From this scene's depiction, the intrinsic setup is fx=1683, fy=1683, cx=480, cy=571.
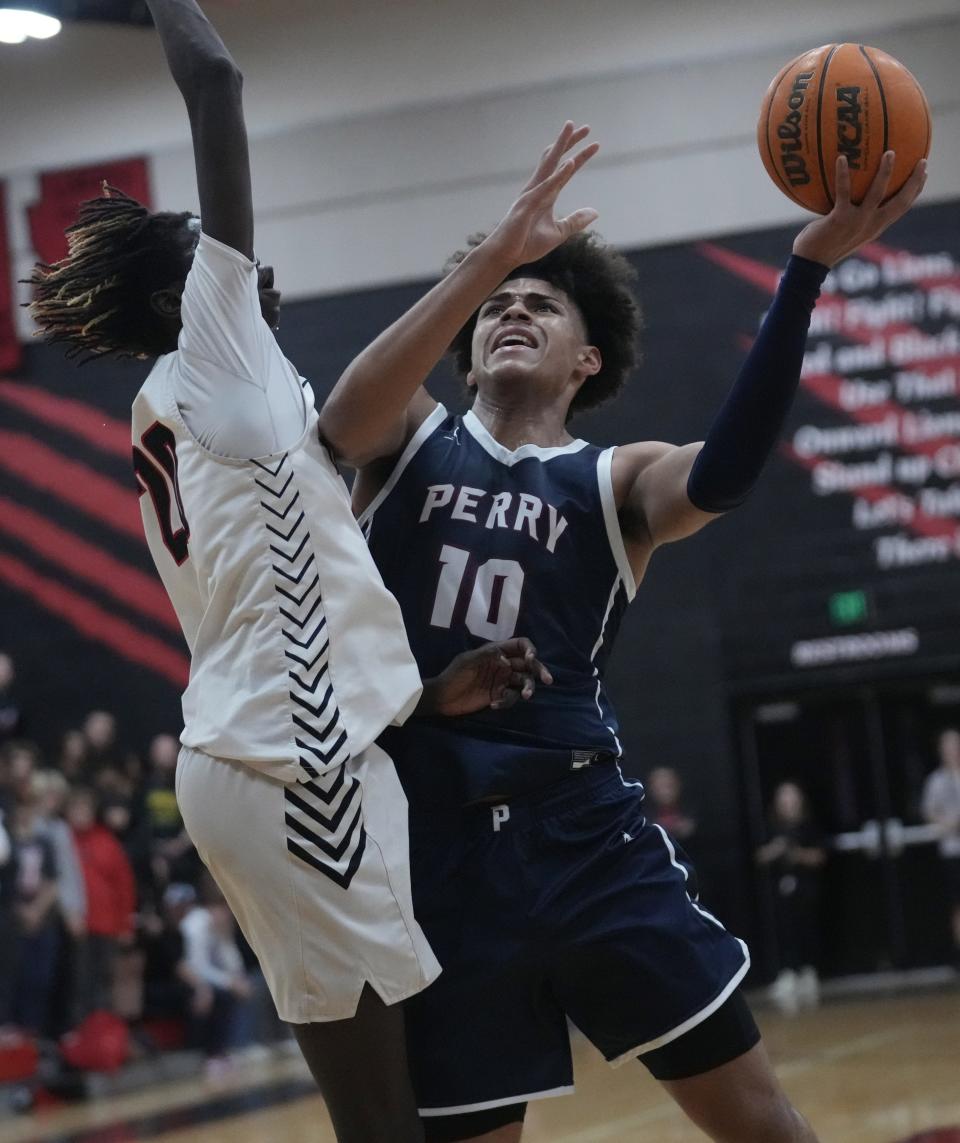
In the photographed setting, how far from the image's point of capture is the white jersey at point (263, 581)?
2.41m

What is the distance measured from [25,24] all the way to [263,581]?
702 centimetres

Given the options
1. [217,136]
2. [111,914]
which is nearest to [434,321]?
[217,136]

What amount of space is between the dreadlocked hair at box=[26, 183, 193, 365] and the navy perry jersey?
57 centimetres

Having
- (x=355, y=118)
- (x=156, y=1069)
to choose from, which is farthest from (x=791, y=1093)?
(x=355, y=118)

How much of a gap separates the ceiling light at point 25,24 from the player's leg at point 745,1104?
7056mm

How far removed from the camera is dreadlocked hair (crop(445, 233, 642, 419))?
344cm

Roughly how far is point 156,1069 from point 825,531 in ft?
19.6

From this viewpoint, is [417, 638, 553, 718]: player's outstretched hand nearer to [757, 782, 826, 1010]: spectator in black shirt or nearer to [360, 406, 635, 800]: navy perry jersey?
[360, 406, 635, 800]: navy perry jersey

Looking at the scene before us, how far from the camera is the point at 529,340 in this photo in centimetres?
326

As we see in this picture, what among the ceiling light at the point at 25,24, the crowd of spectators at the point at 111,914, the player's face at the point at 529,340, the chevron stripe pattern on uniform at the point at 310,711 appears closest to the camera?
the chevron stripe pattern on uniform at the point at 310,711

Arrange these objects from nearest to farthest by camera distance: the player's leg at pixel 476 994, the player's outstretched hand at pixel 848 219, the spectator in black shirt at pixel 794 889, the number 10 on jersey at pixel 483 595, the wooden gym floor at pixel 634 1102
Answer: the player's outstretched hand at pixel 848 219 → the player's leg at pixel 476 994 → the number 10 on jersey at pixel 483 595 → the wooden gym floor at pixel 634 1102 → the spectator in black shirt at pixel 794 889

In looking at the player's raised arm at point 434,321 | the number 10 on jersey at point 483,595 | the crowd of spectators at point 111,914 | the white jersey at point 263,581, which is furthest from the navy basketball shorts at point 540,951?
the crowd of spectators at point 111,914

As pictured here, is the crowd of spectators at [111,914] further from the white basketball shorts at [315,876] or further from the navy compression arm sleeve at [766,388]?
the navy compression arm sleeve at [766,388]

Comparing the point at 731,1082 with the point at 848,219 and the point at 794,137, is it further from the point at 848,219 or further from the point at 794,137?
the point at 794,137
